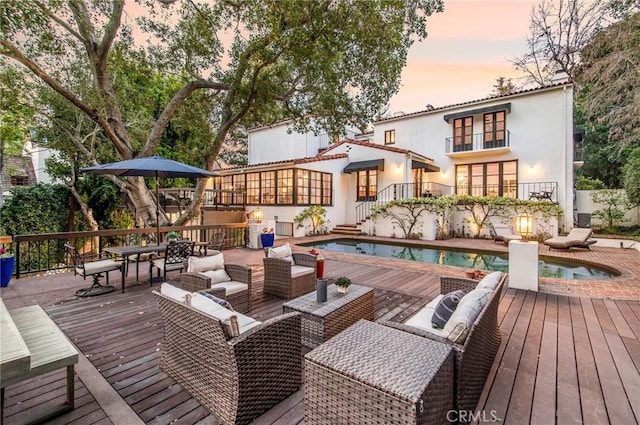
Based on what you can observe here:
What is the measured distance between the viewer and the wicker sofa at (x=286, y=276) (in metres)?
4.15

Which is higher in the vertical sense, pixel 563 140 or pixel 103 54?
pixel 103 54

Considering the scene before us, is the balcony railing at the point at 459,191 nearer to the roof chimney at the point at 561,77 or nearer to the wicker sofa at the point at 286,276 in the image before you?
the roof chimney at the point at 561,77

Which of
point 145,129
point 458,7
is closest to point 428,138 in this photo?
point 458,7

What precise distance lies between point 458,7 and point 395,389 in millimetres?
9301

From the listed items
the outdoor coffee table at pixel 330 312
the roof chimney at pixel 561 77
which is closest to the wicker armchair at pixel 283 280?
the outdoor coffee table at pixel 330 312

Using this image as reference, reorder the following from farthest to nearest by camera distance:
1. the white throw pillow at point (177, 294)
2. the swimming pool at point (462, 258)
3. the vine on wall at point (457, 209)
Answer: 1. the vine on wall at point (457, 209)
2. the swimming pool at point (462, 258)
3. the white throw pillow at point (177, 294)

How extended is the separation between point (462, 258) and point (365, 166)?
22.2 feet

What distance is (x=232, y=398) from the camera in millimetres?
1801

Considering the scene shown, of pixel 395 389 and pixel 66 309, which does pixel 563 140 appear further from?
pixel 66 309

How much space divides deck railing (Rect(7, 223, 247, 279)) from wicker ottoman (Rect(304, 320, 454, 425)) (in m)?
6.06

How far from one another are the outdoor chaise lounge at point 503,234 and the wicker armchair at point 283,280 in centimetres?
840

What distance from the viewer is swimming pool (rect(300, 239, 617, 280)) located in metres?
6.46

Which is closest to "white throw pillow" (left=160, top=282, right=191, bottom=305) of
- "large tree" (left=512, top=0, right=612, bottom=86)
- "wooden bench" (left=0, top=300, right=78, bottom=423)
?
"wooden bench" (left=0, top=300, right=78, bottom=423)

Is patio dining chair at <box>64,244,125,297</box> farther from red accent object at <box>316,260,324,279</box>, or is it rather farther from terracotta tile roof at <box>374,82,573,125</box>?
terracotta tile roof at <box>374,82,573,125</box>
